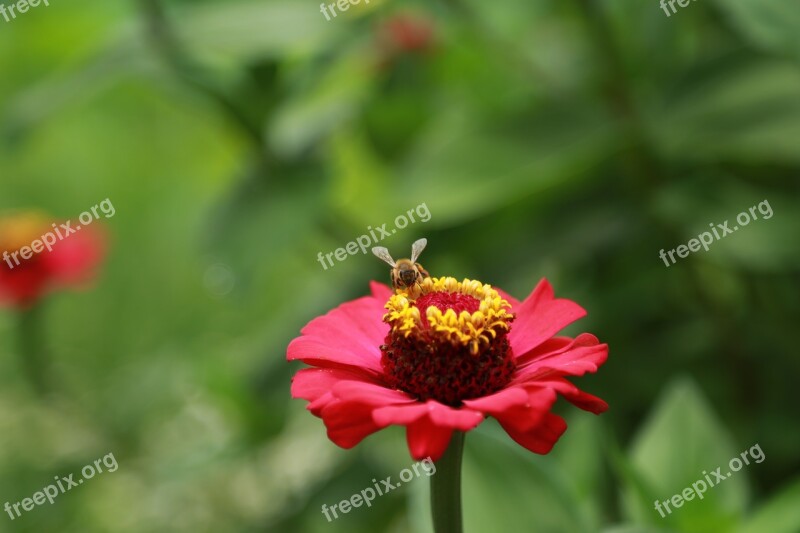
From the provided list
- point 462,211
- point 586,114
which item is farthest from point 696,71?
point 462,211

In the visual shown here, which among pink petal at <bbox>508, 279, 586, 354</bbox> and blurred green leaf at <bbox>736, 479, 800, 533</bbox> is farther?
blurred green leaf at <bbox>736, 479, 800, 533</bbox>

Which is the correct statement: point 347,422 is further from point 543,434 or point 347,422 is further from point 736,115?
point 736,115

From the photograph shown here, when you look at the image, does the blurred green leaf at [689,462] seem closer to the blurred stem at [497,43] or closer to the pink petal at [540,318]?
the pink petal at [540,318]

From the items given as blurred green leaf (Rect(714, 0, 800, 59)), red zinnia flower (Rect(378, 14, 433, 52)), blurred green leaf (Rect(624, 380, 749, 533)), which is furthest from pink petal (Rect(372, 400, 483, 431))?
red zinnia flower (Rect(378, 14, 433, 52))

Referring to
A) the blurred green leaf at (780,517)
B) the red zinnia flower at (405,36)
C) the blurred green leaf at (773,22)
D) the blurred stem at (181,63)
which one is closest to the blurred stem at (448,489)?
the blurred green leaf at (780,517)

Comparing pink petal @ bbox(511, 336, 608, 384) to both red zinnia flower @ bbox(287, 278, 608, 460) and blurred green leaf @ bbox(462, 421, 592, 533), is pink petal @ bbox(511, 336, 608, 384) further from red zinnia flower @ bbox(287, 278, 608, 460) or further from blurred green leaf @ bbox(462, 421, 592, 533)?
blurred green leaf @ bbox(462, 421, 592, 533)

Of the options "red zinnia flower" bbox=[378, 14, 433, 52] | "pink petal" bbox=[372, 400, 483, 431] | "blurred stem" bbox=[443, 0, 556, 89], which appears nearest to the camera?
"pink petal" bbox=[372, 400, 483, 431]

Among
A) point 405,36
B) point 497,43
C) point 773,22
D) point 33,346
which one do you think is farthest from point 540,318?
point 33,346
